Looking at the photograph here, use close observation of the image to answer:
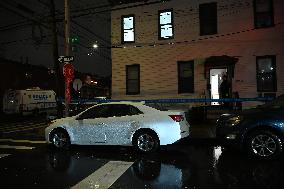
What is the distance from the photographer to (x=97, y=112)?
404 inches

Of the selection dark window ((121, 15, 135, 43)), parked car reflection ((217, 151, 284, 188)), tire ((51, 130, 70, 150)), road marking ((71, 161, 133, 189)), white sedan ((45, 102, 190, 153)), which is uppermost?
dark window ((121, 15, 135, 43))

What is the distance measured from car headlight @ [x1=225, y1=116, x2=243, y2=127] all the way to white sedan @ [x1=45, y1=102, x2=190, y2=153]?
131cm

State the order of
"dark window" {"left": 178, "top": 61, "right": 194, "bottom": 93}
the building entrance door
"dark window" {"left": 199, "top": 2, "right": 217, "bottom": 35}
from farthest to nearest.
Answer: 1. the building entrance door
2. "dark window" {"left": 178, "top": 61, "right": 194, "bottom": 93}
3. "dark window" {"left": 199, "top": 2, "right": 217, "bottom": 35}

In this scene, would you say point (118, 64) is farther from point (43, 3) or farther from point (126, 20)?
point (43, 3)

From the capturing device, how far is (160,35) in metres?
18.5

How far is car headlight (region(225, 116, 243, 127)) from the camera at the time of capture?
8.49 meters

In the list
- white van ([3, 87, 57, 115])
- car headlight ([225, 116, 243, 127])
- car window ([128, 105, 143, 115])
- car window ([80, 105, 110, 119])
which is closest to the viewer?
car headlight ([225, 116, 243, 127])

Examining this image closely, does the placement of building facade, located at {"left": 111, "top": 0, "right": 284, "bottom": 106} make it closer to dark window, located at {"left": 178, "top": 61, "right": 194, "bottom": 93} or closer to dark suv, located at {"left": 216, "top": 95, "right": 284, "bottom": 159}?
dark window, located at {"left": 178, "top": 61, "right": 194, "bottom": 93}

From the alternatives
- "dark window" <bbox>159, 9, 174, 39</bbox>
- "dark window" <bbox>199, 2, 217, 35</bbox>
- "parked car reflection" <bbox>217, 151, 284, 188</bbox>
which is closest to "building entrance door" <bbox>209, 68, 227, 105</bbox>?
"dark window" <bbox>199, 2, 217, 35</bbox>

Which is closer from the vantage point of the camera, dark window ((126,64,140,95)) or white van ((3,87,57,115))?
dark window ((126,64,140,95))

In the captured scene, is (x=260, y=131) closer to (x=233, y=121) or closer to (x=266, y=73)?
(x=233, y=121)

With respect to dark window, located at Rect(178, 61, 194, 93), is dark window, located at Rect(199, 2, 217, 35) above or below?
above

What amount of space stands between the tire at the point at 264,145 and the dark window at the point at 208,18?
33.9 ft

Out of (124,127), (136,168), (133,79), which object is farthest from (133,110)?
(133,79)
